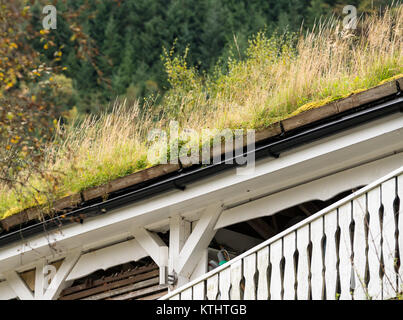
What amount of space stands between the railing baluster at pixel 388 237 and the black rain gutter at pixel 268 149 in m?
0.91

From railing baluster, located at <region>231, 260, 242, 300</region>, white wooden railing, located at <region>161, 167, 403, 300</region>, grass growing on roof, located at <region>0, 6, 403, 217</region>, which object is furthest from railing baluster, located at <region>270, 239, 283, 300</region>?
grass growing on roof, located at <region>0, 6, 403, 217</region>

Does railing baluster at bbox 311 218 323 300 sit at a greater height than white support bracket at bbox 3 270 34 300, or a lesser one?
lesser

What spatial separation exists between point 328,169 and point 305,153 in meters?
0.47

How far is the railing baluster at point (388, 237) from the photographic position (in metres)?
5.95

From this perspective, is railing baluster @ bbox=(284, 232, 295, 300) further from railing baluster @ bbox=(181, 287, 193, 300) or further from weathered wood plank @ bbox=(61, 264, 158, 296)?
weathered wood plank @ bbox=(61, 264, 158, 296)

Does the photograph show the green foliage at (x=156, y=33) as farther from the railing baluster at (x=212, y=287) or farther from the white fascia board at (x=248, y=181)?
the railing baluster at (x=212, y=287)

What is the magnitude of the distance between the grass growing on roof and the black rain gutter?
33cm

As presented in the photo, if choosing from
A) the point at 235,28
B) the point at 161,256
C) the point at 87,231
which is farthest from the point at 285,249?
the point at 235,28

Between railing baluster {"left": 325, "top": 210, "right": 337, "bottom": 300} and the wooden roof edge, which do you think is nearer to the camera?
railing baluster {"left": 325, "top": 210, "right": 337, "bottom": 300}

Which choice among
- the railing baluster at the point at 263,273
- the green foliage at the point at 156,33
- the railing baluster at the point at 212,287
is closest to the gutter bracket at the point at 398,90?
the railing baluster at the point at 263,273

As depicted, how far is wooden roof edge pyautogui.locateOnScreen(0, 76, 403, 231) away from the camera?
689cm

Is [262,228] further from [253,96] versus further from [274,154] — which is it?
[274,154]
